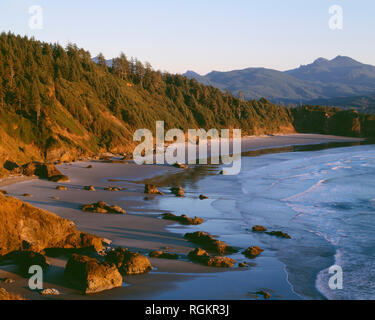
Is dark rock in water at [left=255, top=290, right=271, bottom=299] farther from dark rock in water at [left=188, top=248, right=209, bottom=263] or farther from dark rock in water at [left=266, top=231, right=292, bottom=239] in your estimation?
dark rock in water at [left=266, top=231, right=292, bottom=239]

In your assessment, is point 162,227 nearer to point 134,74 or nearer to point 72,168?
point 72,168

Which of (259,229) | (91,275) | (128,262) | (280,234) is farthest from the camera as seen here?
(259,229)

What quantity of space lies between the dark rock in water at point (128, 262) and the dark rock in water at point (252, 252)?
4331 millimetres

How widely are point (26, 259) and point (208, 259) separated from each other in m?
6.07

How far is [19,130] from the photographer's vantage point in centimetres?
3997

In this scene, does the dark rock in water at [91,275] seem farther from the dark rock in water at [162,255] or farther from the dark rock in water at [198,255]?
the dark rock in water at [198,255]

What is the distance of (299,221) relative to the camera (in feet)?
73.9

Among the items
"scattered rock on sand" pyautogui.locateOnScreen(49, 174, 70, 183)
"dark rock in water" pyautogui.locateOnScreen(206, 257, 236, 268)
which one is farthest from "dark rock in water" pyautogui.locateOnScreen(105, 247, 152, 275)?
"scattered rock on sand" pyautogui.locateOnScreen(49, 174, 70, 183)

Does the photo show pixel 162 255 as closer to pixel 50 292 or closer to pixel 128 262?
pixel 128 262

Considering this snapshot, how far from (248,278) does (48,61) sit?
5580 cm

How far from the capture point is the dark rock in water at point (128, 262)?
1261 centimetres

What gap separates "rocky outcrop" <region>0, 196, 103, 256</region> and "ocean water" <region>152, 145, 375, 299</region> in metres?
6.00

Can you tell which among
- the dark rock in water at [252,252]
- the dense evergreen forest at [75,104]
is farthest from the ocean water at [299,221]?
the dense evergreen forest at [75,104]

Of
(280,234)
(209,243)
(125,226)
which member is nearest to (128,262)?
(209,243)
